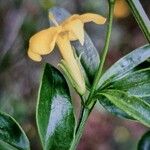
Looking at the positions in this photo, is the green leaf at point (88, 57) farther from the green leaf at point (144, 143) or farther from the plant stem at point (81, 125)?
the green leaf at point (144, 143)

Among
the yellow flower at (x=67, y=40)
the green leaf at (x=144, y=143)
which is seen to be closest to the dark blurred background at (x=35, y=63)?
the green leaf at (x=144, y=143)

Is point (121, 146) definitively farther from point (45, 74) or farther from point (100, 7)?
point (45, 74)

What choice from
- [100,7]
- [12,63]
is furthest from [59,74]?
[100,7]

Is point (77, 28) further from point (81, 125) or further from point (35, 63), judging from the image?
point (35, 63)

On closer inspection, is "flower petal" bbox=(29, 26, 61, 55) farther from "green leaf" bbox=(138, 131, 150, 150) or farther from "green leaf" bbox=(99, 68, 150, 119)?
"green leaf" bbox=(138, 131, 150, 150)

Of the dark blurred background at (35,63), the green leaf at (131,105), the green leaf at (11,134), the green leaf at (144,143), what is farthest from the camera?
the dark blurred background at (35,63)

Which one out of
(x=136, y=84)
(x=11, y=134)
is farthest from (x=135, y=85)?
(x=11, y=134)

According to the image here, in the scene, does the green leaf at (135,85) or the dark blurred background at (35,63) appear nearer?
the green leaf at (135,85)
